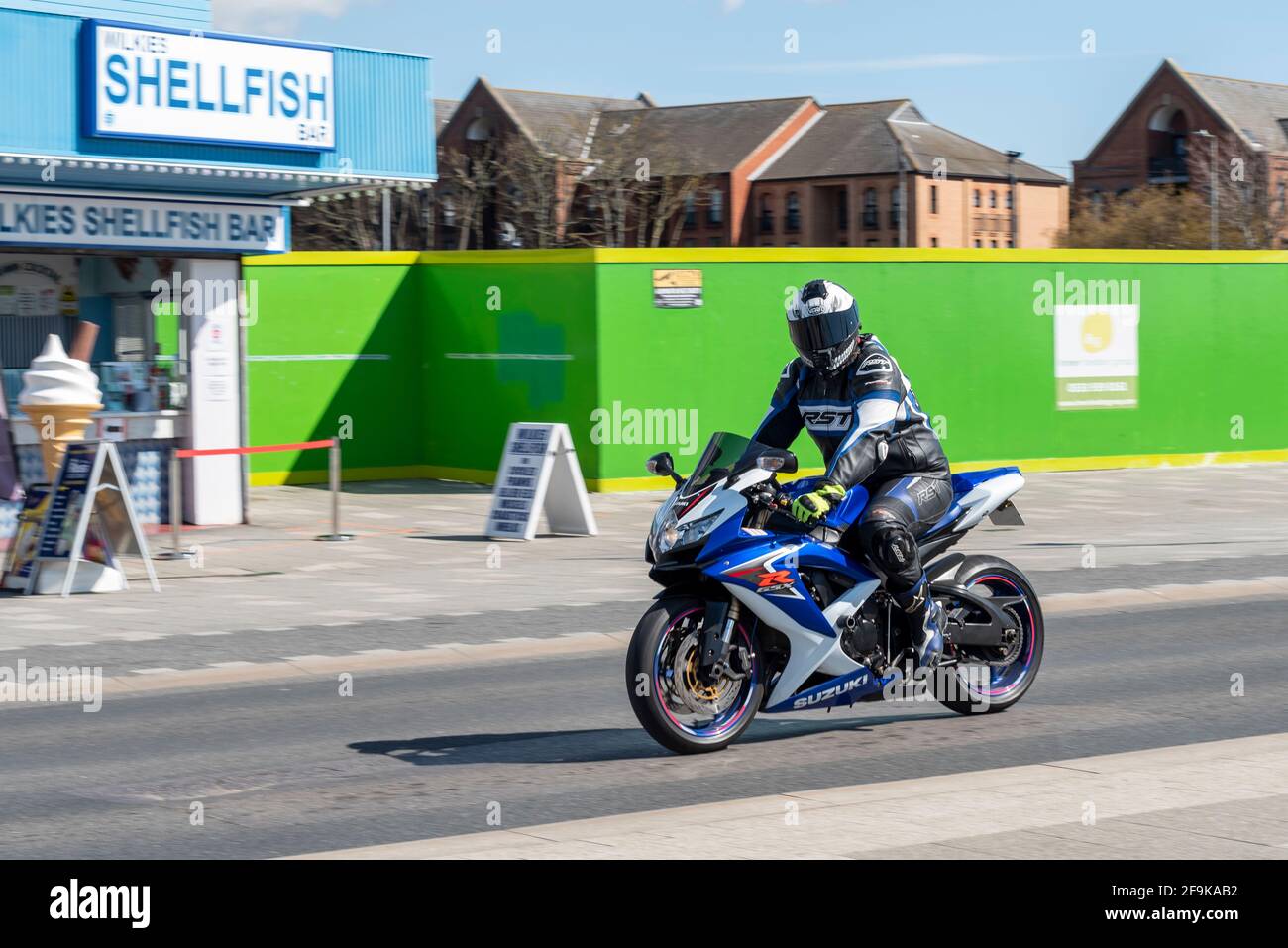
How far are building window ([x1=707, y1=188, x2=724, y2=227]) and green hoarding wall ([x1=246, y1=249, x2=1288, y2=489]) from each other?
62788mm

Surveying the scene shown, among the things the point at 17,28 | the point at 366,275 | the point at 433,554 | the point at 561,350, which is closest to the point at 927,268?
the point at 561,350

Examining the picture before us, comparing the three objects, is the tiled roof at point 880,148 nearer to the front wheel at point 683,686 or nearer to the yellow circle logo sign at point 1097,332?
the yellow circle logo sign at point 1097,332

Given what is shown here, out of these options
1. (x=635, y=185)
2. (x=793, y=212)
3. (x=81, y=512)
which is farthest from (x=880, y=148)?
(x=81, y=512)

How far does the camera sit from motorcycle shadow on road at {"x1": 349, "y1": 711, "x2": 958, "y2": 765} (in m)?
8.45

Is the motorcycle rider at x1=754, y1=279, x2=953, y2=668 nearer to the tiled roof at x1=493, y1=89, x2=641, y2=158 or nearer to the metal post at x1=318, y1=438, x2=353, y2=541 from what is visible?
the metal post at x1=318, y1=438, x2=353, y2=541

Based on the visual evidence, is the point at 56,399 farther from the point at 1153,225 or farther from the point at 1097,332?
the point at 1153,225

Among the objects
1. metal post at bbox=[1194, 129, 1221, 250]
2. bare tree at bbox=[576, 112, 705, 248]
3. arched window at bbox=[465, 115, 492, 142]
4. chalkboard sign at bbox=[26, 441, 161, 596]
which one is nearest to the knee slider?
chalkboard sign at bbox=[26, 441, 161, 596]

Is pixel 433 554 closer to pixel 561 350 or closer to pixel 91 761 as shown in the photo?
pixel 561 350

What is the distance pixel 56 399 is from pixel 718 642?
10.6 meters

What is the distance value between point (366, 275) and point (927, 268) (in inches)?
300

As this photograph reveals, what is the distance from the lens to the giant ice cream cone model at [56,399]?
1689cm

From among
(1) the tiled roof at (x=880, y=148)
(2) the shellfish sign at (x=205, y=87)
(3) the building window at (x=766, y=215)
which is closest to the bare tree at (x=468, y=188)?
(3) the building window at (x=766, y=215)
